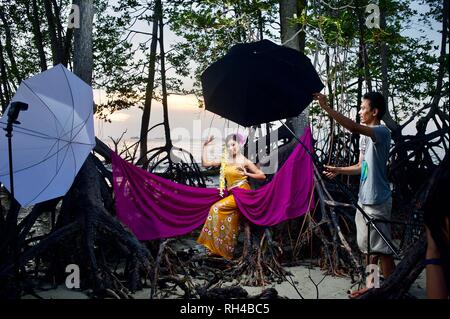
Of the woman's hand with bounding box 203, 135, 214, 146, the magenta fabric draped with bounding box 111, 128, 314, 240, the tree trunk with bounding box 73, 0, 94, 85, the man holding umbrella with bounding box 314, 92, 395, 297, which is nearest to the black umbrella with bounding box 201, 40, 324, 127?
the man holding umbrella with bounding box 314, 92, 395, 297

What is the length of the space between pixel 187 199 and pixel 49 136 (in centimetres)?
157

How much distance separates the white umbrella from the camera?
3.55m

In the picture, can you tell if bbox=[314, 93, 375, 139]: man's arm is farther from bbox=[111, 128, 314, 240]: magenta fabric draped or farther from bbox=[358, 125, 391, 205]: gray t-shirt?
bbox=[111, 128, 314, 240]: magenta fabric draped

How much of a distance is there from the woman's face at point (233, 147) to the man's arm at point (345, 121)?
6.01 feet

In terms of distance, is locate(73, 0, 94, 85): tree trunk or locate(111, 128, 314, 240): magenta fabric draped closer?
locate(111, 128, 314, 240): magenta fabric draped

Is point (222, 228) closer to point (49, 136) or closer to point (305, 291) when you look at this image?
point (305, 291)

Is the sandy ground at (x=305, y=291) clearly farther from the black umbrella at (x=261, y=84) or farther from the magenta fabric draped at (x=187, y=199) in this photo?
the black umbrella at (x=261, y=84)

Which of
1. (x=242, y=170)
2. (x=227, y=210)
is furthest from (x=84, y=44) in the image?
(x=227, y=210)

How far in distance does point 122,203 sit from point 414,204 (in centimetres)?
324

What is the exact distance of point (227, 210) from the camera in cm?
464

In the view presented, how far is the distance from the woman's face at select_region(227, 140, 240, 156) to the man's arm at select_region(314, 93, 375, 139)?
1832 mm

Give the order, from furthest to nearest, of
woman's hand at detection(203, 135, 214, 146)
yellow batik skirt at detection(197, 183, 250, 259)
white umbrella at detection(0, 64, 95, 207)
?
woman's hand at detection(203, 135, 214, 146) < yellow batik skirt at detection(197, 183, 250, 259) < white umbrella at detection(0, 64, 95, 207)

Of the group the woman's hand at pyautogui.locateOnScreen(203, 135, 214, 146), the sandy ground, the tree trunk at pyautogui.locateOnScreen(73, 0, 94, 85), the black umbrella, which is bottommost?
the sandy ground
